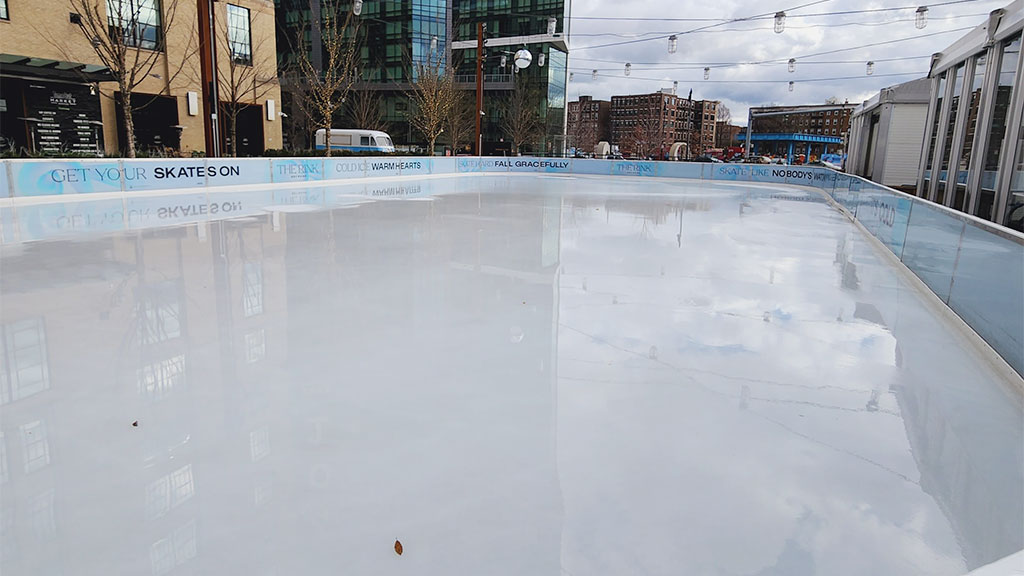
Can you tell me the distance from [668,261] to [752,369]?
458cm

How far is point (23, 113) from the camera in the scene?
71.2ft

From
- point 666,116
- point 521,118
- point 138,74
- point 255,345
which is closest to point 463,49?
point 521,118

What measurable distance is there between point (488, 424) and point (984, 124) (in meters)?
10.8

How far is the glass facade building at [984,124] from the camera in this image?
9273mm

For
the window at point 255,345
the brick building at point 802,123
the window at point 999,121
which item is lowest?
the window at point 255,345

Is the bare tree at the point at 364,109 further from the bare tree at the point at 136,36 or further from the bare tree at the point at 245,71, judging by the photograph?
the bare tree at the point at 136,36

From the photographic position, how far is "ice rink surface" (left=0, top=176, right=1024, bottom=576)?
9.18ft

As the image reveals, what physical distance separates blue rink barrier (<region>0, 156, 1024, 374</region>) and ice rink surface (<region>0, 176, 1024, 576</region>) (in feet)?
→ 1.42

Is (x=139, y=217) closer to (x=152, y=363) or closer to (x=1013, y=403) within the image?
(x=152, y=363)

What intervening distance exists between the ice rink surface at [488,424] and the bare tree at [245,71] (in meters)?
23.8

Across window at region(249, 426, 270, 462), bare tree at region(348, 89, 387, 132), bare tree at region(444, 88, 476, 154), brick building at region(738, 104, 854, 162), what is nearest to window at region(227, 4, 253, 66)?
bare tree at region(348, 89, 387, 132)

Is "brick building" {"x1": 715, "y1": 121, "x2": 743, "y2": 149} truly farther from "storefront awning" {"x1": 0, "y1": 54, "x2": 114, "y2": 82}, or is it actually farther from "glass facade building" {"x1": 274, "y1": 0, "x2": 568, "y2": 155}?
"storefront awning" {"x1": 0, "y1": 54, "x2": 114, "y2": 82}

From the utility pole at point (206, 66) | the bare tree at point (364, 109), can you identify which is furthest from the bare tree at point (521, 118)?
the utility pole at point (206, 66)

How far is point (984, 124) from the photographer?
10.5 m
